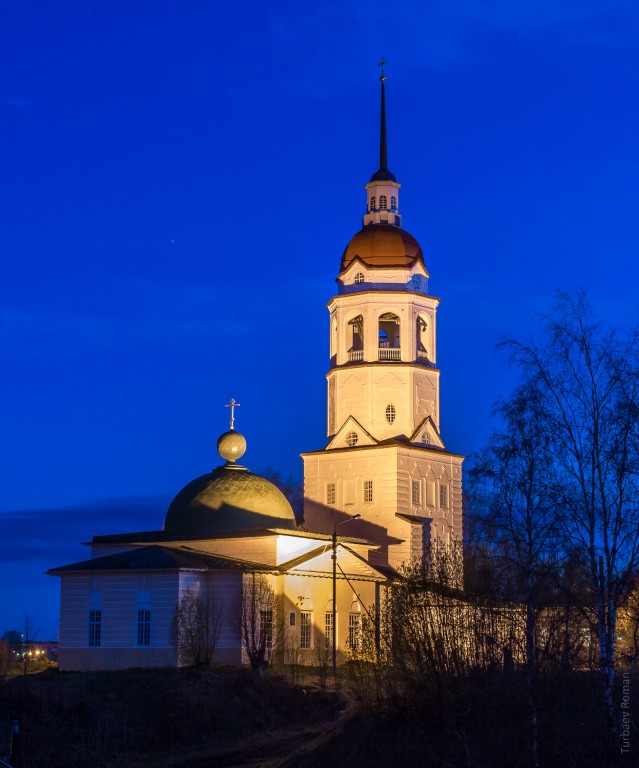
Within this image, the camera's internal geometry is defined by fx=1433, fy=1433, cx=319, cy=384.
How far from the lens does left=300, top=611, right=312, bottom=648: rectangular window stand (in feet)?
186

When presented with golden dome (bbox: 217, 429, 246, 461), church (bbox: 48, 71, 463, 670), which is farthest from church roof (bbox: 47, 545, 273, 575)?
golden dome (bbox: 217, 429, 246, 461)

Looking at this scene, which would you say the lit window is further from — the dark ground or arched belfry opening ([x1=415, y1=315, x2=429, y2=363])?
the dark ground

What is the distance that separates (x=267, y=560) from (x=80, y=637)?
26.4 ft

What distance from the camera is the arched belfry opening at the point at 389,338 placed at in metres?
67.7

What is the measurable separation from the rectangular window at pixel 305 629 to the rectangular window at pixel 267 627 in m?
2.49

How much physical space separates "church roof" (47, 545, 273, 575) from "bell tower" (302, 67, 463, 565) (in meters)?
10.9

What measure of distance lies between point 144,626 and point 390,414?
18741 millimetres

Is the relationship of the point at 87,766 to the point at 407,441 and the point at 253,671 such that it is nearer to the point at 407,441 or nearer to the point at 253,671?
the point at 253,671

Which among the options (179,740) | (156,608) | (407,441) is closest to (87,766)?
(179,740)

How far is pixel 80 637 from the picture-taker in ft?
181

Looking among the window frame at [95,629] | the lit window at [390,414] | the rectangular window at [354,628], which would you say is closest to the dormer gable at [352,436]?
the lit window at [390,414]

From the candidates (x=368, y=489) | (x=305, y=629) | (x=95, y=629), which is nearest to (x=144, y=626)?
(x=95, y=629)

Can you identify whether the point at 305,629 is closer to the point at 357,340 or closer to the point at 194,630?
the point at 194,630

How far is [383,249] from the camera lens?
6912cm
